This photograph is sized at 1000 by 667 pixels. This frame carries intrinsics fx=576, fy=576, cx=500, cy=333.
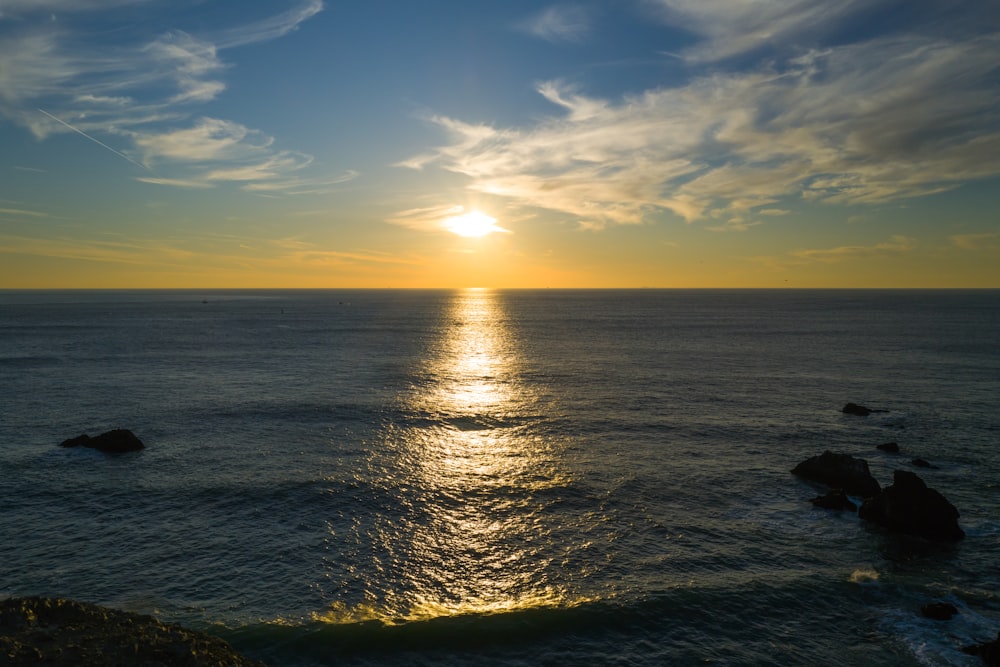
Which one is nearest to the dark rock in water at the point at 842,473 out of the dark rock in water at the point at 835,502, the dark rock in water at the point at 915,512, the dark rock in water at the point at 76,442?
the dark rock in water at the point at 835,502

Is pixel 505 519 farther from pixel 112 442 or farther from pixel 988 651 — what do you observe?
pixel 112 442

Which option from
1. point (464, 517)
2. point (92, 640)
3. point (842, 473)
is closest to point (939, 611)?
point (842, 473)

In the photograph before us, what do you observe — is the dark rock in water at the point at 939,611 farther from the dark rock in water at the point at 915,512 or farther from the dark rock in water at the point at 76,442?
the dark rock in water at the point at 76,442

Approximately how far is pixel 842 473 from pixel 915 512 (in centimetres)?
815

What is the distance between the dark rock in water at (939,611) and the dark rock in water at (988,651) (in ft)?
7.62

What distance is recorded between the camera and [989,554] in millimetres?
31312

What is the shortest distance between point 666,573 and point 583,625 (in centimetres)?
661

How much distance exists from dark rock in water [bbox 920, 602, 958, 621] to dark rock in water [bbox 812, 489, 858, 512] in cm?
1257

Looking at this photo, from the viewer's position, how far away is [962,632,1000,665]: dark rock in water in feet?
72.4

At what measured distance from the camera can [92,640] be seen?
19.0 m

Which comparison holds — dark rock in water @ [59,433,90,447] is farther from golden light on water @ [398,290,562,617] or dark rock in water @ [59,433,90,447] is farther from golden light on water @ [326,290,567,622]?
golden light on water @ [398,290,562,617]

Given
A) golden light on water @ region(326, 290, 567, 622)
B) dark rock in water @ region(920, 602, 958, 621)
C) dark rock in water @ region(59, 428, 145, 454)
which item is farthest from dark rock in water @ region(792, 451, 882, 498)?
dark rock in water @ region(59, 428, 145, 454)

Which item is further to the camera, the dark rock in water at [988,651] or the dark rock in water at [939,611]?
the dark rock in water at [939,611]

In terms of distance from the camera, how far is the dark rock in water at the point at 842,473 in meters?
41.1
